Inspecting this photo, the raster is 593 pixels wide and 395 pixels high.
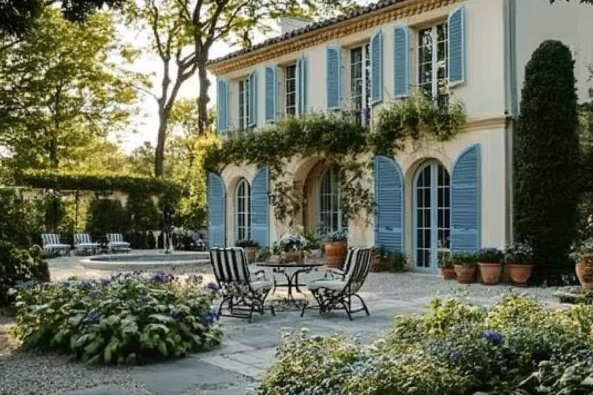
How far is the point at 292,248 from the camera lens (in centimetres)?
1077

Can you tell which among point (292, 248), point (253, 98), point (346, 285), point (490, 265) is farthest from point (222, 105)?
point (346, 285)

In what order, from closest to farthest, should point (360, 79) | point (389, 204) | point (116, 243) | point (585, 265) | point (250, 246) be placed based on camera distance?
point (585, 265), point (389, 204), point (360, 79), point (250, 246), point (116, 243)

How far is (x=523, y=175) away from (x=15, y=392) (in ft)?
33.0

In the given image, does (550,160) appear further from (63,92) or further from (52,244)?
(63,92)

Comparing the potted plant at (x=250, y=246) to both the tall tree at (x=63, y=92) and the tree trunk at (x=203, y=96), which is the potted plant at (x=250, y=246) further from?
the tall tree at (x=63, y=92)

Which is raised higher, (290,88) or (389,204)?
(290,88)

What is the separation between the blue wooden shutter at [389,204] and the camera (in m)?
15.4

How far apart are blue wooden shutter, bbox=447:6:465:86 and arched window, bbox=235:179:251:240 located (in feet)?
26.1

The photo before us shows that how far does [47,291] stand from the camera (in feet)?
26.1

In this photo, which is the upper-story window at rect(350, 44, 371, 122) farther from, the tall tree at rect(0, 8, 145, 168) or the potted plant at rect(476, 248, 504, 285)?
Answer: the tall tree at rect(0, 8, 145, 168)

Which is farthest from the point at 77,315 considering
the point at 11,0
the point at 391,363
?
the point at 11,0

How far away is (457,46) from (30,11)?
12.1 metres

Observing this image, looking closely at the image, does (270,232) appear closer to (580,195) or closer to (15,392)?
(580,195)

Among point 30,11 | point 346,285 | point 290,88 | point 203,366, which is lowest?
point 203,366
